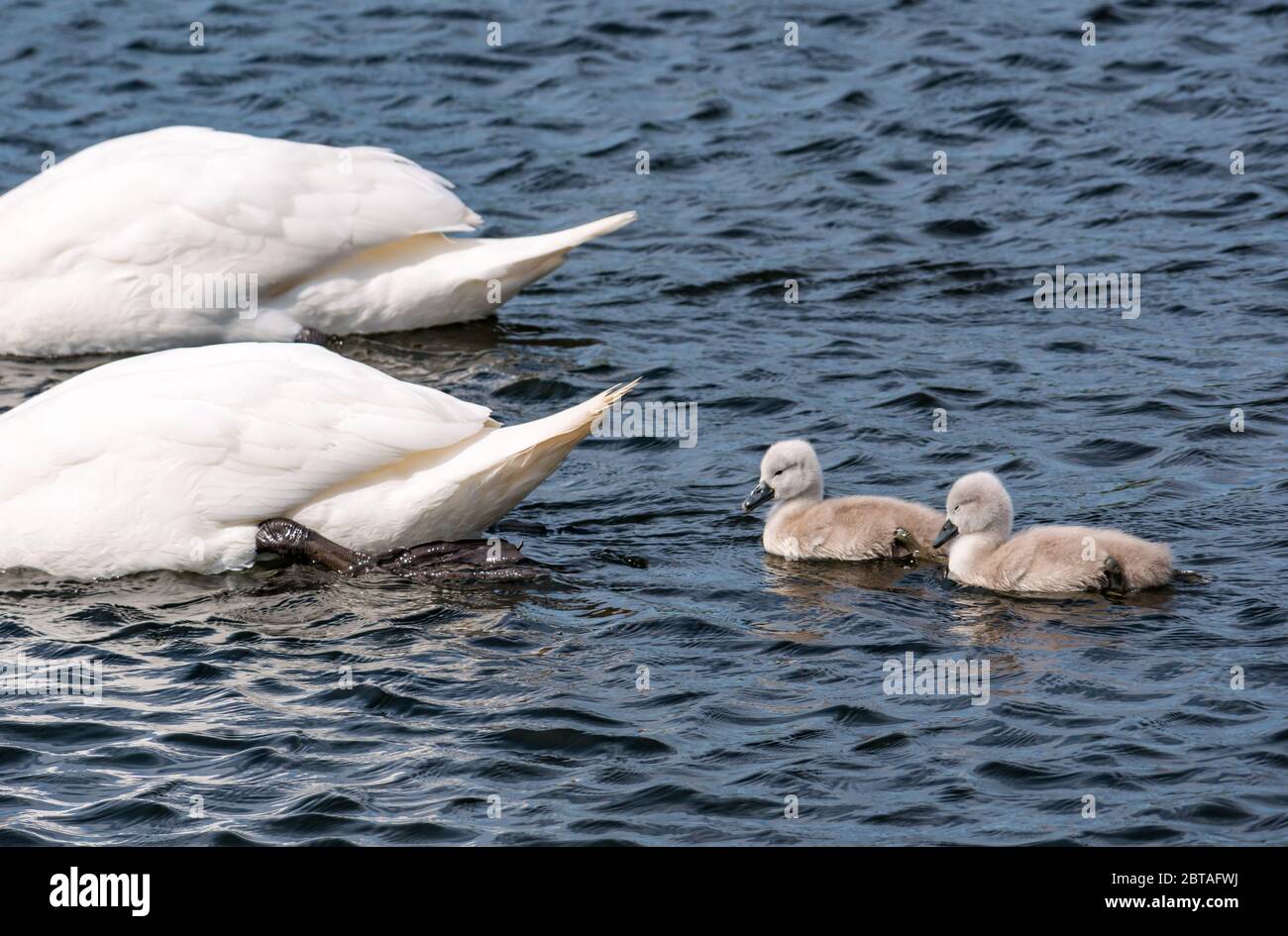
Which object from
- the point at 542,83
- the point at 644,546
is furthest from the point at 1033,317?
the point at 542,83

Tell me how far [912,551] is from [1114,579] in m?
1.07

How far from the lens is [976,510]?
9.03 metres

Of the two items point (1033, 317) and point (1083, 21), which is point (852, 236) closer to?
point (1033, 317)

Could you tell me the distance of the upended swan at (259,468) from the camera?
8.97 m

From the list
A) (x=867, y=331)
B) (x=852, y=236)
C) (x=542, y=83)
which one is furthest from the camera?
(x=542, y=83)

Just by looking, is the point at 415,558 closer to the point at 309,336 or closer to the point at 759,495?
the point at 759,495

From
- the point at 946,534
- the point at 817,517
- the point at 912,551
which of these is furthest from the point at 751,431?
the point at 946,534

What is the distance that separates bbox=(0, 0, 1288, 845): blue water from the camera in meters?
7.33

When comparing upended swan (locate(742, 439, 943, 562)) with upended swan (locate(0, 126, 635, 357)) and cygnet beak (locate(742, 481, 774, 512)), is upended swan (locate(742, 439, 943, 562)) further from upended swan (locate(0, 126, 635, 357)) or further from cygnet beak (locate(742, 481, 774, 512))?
upended swan (locate(0, 126, 635, 357))

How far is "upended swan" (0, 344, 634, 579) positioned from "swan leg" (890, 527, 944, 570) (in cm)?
150

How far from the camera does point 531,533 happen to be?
984 centimetres

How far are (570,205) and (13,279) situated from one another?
4168 mm

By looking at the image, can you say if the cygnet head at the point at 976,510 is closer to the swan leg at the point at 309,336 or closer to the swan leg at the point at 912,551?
the swan leg at the point at 912,551

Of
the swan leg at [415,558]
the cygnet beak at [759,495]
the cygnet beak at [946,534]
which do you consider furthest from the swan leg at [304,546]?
the cygnet beak at [946,534]
